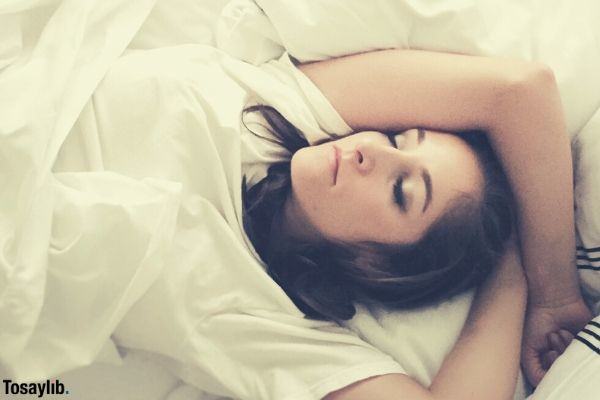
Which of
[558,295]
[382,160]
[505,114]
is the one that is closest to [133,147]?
[382,160]

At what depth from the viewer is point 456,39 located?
895mm

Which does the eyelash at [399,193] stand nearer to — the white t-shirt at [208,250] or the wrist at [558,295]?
the white t-shirt at [208,250]

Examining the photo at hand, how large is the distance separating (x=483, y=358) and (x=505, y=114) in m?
0.32

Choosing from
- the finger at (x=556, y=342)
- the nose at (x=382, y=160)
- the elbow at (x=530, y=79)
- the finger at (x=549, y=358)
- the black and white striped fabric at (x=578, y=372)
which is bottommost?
the finger at (x=549, y=358)

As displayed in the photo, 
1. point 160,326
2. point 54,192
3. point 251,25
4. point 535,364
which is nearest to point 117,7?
point 251,25

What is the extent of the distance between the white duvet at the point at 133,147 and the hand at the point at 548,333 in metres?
0.06

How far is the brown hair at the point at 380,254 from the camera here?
85cm

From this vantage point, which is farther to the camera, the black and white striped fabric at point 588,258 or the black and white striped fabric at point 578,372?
the black and white striped fabric at point 588,258

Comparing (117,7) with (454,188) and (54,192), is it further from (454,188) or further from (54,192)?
(454,188)

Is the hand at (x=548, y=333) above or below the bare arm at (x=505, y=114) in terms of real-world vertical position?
below

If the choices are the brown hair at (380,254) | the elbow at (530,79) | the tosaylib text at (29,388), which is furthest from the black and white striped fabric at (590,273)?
the tosaylib text at (29,388)

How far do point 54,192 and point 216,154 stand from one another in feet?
0.69

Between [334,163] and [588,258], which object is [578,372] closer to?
[588,258]

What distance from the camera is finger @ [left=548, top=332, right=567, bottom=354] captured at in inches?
34.6
